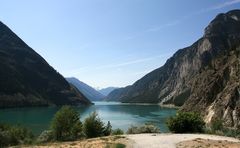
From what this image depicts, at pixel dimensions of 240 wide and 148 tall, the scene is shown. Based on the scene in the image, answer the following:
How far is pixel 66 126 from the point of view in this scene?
5822 cm

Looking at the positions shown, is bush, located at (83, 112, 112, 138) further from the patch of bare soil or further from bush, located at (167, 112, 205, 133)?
the patch of bare soil

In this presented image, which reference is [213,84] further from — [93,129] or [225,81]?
[93,129]

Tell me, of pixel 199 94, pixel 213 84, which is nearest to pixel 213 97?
pixel 213 84

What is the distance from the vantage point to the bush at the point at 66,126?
56.0 metres

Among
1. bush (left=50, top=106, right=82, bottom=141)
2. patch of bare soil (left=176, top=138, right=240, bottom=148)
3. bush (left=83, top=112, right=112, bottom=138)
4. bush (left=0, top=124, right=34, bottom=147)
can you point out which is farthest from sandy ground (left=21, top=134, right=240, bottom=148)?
bush (left=0, top=124, right=34, bottom=147)

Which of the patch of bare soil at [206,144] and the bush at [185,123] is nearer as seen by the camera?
the patch of bare soil at [206,144]

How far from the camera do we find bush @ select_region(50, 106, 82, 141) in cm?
5603

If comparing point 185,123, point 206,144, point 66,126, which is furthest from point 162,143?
point 66,126

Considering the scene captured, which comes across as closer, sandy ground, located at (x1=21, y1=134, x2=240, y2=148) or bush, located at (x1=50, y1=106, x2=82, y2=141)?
sandy ground, located at (x1=21, y1=134, x2=240, y2=148)

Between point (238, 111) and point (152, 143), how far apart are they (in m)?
81.5

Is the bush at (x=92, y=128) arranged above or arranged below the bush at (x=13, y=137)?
above

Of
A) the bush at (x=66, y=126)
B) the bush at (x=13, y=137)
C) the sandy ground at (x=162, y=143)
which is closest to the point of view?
the sandy ground at (x=162, y=143)

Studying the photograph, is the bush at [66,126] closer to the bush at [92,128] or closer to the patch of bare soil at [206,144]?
the bush at [92,128]

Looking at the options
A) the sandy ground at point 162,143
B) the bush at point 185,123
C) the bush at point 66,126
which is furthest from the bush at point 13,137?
the bush at point 185,123
